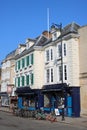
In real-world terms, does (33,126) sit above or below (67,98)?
below

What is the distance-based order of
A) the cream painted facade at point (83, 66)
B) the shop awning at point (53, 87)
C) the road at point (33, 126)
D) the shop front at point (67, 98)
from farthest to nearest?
the shop awning at point (53, 87), the shop front at point (67, 98), the cream painted facade at point (83, 66), the road at point (33, 126)

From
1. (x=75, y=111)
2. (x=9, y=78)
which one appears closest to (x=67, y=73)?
(x=75, y=111)

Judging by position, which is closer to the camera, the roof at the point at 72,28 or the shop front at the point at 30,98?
the roof at the point at 72,28

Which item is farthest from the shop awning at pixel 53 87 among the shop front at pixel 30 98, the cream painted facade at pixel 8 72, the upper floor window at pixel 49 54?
the cream painted facade at pixel 8 72

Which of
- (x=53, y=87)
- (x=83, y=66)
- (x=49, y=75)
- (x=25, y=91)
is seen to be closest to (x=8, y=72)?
(x=25, y=91)

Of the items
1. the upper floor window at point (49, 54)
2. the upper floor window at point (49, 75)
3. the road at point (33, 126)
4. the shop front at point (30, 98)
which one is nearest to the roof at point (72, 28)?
the upper floor window at point (49, 54)

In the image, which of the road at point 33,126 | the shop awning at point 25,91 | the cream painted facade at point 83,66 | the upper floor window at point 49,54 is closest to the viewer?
the road at point 33,126

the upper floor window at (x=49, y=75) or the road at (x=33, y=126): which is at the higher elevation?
the upper floor window at (x=49, y=75)

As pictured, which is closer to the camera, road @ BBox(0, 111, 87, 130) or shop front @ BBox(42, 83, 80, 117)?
road @ BBox(0, 111, 87, 130)

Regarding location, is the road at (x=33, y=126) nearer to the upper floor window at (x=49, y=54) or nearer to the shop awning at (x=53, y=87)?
the shop awning at (x=53, y=87)

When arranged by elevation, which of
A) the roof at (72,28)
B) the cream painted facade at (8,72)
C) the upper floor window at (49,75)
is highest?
the roof at (72,28)

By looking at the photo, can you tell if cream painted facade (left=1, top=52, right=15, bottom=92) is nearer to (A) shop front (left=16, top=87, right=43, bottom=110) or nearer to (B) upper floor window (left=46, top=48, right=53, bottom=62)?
(A) shop front (left=16, top=87, right=43, bottom=110)

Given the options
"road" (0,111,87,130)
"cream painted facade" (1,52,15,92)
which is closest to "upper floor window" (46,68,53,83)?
"road" (0,111,87,130)

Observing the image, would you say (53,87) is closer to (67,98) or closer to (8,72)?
(67,98)
